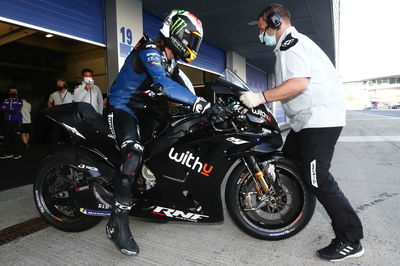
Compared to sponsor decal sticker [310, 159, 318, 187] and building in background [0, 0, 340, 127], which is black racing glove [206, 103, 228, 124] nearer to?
sponsor decal sticker [310, 159, 318, 187]

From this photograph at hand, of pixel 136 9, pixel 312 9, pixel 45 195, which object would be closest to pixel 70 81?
pixel 136 9

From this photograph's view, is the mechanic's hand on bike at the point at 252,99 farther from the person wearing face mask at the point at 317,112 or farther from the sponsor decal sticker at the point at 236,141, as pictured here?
the sponsor decal sticker at the point at 236,141

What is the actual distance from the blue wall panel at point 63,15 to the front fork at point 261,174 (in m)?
4.35

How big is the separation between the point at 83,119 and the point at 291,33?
75.0 inches

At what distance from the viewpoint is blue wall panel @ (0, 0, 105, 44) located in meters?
4.29

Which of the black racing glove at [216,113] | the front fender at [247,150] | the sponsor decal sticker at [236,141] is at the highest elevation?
the black racing glove at [216,113]

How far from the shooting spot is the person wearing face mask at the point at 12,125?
7207mm

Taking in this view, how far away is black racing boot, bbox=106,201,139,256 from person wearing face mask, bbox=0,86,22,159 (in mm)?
6498

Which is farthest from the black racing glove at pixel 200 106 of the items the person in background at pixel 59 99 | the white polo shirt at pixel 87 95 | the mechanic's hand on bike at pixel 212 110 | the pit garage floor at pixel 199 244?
the person in background at pixel 59 99

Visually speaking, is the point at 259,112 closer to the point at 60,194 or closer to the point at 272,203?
the point at 272,203

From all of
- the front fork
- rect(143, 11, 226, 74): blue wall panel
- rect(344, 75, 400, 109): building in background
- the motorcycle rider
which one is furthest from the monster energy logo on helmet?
rect(344, 75, 400, 109): building in background

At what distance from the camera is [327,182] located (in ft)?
6.61

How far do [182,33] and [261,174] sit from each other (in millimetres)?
1292

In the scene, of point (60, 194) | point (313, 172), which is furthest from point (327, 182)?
point (60, 194)
